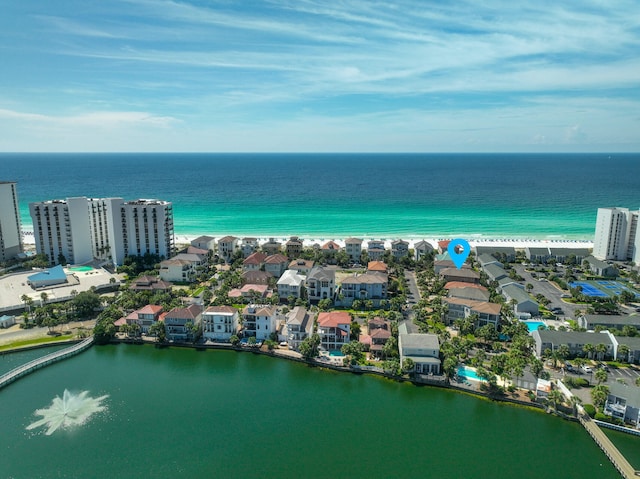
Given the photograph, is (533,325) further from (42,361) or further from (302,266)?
(42,361)

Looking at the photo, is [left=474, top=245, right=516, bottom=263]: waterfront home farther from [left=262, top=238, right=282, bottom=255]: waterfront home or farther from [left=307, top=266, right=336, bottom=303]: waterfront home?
[left=262, top=238, right=282, bottom=255]: waterfront home

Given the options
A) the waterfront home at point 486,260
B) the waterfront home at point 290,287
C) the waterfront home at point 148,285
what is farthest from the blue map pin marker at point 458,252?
the waterfront home at point 148,285

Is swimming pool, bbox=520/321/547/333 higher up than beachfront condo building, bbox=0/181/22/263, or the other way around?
beachfront condo building, bbox=0/181/22/263

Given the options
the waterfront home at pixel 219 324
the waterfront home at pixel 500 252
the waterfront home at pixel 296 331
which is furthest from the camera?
the waterfront home at pixel 500 252

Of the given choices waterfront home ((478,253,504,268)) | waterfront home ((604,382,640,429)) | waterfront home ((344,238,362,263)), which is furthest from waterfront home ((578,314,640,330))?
waterfront home ((344,238,362,263))

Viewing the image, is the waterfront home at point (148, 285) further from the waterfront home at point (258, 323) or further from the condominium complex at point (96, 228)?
the waterfront home at point (258, 323)

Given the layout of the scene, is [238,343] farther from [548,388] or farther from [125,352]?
[548,388]
